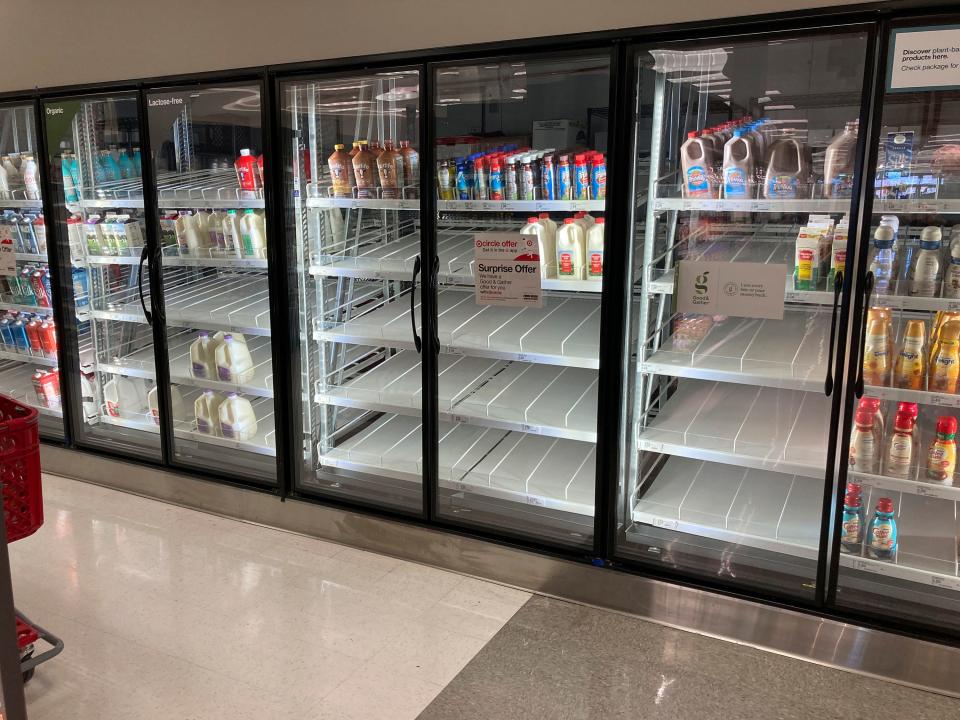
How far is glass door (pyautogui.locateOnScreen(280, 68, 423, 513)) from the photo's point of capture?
347cm

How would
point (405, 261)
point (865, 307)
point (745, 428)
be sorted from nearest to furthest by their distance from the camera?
point (865, 307) → point (745, 428) → point (405, 261)

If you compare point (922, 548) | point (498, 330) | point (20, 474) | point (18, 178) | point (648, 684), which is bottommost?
point (648, 684)

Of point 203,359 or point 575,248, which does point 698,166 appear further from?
point 203,359

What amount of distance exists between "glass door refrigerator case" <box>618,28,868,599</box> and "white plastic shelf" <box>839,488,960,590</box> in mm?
210

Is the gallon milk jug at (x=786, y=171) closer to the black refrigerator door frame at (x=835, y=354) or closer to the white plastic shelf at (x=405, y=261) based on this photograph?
the black refrigerator door frame at (x=835, y=354)

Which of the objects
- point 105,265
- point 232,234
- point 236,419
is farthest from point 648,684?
point 105,265

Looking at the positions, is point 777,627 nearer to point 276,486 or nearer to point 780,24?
point 780,24

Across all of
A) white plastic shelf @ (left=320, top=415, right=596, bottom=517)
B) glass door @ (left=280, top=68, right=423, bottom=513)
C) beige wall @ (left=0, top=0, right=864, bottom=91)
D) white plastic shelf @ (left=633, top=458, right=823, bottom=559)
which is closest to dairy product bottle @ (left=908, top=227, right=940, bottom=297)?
beige wall @ (left=0, top=0, right=864, bottom=91)

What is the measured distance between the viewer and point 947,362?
259 centimetres

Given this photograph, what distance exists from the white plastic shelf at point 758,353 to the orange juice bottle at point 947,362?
13.5 inches

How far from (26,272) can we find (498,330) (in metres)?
3.21

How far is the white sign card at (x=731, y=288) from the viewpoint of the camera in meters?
2.71

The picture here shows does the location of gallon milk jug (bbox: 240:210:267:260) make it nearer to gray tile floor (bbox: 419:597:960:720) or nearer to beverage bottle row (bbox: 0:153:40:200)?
beverage bottle row (bbox: 0:153:40:200)

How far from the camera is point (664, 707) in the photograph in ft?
8.42
